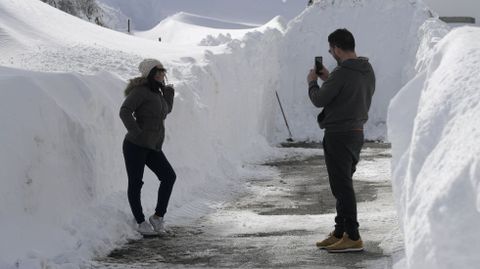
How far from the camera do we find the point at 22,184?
7.43 metres

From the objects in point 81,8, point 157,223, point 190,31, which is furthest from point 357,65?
point 190,31

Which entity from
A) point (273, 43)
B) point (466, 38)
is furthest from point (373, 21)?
point (466, 38)

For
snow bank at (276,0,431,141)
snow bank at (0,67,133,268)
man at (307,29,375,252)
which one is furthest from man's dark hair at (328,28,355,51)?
snow bank at (276,0,431,141)

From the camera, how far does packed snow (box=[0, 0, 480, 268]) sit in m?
4.05

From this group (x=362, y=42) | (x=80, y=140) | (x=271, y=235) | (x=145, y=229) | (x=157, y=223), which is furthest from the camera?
(x=362, y=42)

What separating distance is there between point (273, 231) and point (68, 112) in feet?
7.82

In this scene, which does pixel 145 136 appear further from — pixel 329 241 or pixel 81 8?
pixel 81 8

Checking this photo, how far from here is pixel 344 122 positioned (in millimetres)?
7133

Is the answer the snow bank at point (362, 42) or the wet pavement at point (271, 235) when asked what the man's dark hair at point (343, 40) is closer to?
the wet pavement at point (271, 235)

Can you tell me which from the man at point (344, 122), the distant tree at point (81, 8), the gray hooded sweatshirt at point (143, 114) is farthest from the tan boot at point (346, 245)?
the distant tree at point (81, 8)

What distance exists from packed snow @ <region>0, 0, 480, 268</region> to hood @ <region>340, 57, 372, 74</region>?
0.47 meters

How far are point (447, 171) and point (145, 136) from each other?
15.1ft

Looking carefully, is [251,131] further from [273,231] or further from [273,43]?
[273,231]

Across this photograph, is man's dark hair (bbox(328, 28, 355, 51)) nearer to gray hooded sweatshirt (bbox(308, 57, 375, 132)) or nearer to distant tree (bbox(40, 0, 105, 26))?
gray hooded sweatshirt (bbox(308, 57, 375, 132))
